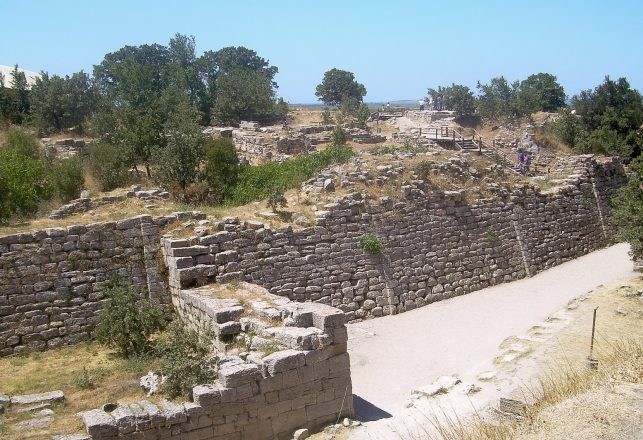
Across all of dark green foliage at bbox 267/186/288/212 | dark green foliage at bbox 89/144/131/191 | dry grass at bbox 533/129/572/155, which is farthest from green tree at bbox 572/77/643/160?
dark green foliage at bbox 89/144/131/191

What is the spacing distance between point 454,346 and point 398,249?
3139mm

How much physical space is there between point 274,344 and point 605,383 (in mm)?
4337

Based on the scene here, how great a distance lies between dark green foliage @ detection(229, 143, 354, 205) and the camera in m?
16.8

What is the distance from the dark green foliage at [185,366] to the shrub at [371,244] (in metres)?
6.28

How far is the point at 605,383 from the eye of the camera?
7.19 meters

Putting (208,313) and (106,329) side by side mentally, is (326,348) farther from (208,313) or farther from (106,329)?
(106,329)

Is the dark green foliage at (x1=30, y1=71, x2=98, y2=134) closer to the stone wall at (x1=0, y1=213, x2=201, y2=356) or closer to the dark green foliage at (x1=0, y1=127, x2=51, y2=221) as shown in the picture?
the dark green foliage at (x1=0, y1=127, x2=51, y2=221)

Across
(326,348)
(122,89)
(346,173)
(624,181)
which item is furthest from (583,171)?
(122,89)

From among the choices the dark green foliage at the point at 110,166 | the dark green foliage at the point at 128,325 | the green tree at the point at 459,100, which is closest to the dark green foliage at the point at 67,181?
the dark green foliage at the point at 110,166

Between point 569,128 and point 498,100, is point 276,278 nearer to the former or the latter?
point 569,128

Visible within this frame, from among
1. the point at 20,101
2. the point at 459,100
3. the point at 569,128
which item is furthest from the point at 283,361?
the point at 459,100

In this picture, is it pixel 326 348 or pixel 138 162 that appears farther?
pixel 138 162

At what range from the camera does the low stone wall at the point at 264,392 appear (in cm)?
739

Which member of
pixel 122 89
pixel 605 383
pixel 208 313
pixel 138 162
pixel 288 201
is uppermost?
pixel 122 89
